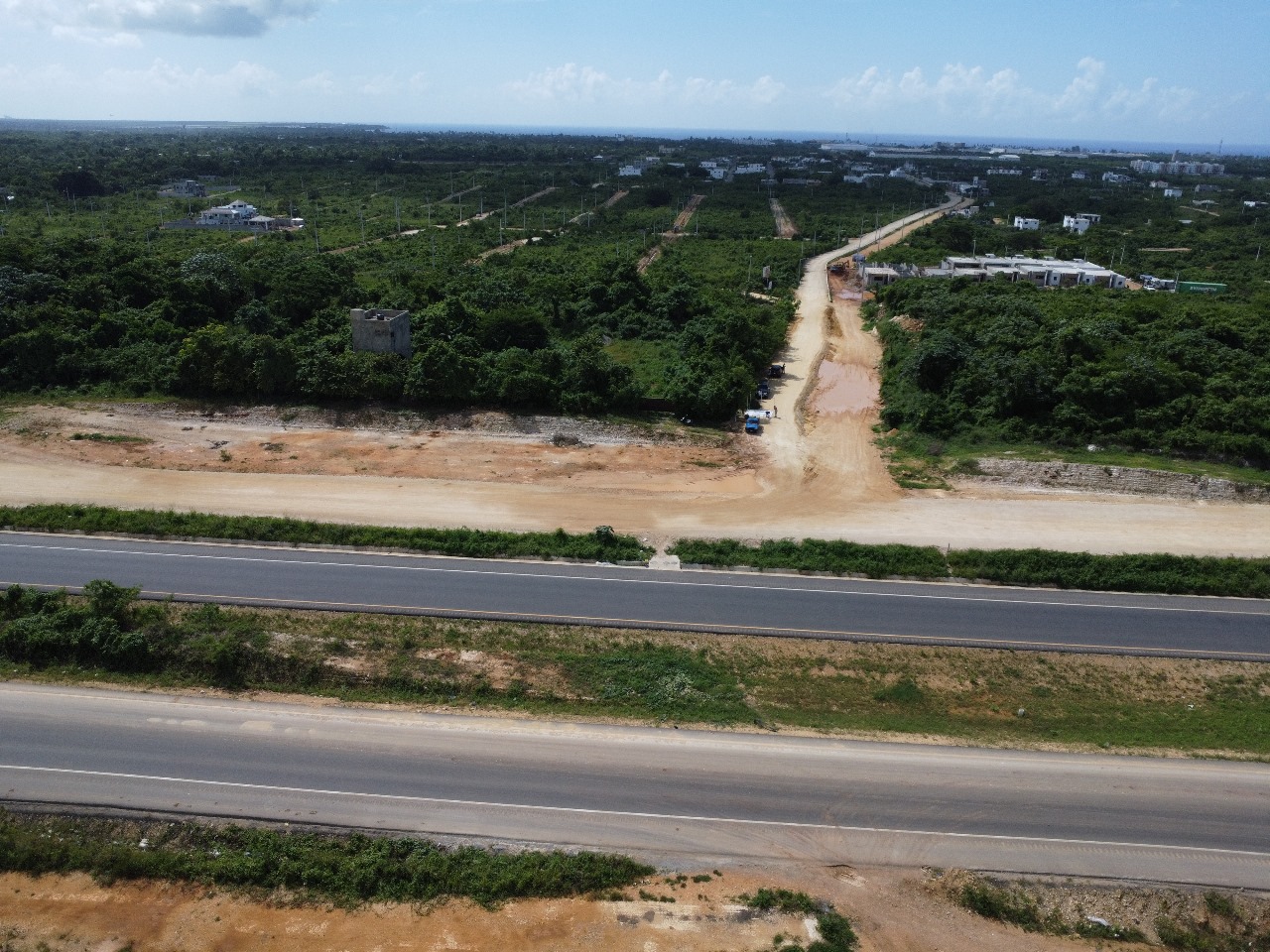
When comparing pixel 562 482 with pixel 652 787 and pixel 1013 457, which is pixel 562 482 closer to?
pixel 652 787

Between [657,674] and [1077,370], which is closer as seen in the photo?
[657,674]

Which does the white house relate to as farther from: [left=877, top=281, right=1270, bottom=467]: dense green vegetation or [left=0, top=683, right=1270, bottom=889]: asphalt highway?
[left=0, top=683, right=1270, bottom=889]: asphalt highway

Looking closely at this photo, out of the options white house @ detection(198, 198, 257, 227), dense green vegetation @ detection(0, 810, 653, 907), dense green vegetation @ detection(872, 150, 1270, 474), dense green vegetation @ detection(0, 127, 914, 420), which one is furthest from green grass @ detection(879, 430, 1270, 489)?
white house @ detection(198, 198, 257, 227)

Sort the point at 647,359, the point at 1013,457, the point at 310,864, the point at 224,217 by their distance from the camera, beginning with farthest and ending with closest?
the point at 224,217, the point at 647,359, the point at 1013,457, the point at 310,864

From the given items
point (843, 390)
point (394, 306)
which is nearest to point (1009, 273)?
point (843, 390)

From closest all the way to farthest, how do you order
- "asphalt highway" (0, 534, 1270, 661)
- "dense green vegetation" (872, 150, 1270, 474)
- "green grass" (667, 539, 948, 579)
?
"asphalt highway" (0, 534, 1270, 661) → "green grass" (667, 539, 948, 579) → "dense green vegetation" (872, 150, 1270, 474)

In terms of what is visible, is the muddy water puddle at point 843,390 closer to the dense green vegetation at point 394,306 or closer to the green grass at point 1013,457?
the dense green vegetation at point 394,306
